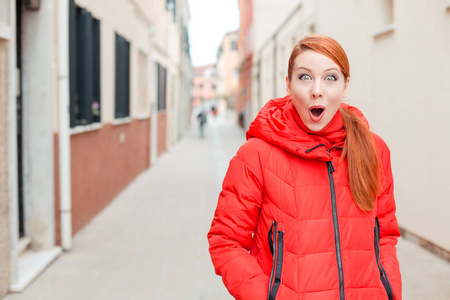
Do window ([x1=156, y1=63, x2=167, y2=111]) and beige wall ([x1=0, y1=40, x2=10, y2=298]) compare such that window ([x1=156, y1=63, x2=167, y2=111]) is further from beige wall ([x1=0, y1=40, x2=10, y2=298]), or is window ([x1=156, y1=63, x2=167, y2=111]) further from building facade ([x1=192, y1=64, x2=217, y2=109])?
building facade ([x1=192, y1=64, x2=217, y2=109])

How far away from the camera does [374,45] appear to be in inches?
316

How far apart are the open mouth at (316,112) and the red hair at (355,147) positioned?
14cm

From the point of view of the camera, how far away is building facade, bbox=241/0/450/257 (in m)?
6.03

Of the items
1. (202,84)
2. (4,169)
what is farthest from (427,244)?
(202,84)

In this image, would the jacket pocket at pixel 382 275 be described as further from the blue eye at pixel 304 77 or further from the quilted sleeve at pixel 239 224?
the blue eye at pixel 304 77

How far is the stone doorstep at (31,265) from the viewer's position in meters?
5.01

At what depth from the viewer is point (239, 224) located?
6.28ft

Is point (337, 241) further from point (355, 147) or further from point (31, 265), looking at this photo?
point (31, 265)

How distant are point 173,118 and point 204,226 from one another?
16259 millimetres

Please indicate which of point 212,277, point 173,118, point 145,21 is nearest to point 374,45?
point 212,277

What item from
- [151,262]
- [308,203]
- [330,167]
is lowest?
[151,262]

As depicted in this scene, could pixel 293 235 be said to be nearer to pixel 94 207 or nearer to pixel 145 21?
pixel 94 207

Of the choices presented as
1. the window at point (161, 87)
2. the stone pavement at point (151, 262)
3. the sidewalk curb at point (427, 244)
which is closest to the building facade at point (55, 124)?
the stone pavement at point (151, 262)

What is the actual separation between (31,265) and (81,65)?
320cm
